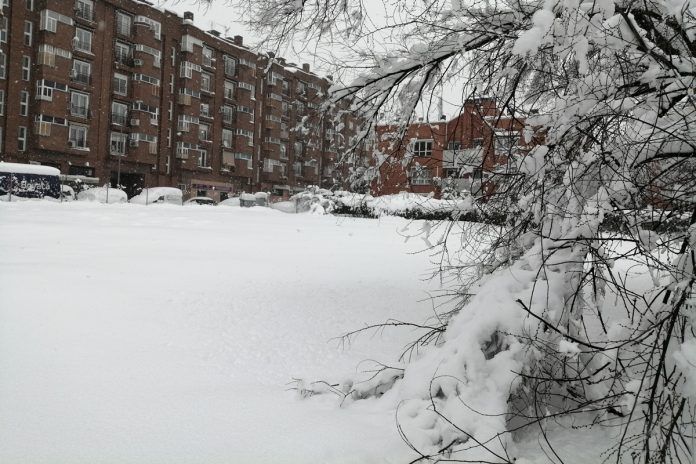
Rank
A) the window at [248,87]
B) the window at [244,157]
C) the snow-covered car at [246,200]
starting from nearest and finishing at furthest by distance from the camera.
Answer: the snow-covered car at [246,200], the window at [248,87], the window at [244,157]

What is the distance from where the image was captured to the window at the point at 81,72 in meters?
38.6

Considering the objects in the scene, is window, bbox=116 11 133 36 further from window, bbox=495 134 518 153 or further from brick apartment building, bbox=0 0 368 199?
window, bbox=495 134 518 153

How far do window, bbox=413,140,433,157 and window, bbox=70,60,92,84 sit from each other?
39.5 meters

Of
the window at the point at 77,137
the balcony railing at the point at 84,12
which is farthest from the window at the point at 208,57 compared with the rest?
the window at the point at 77,137

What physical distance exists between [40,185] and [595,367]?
102ft

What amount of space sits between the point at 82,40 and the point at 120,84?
4194 millimetres

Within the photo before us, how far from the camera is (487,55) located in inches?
181

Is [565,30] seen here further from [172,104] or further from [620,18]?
[172,104]

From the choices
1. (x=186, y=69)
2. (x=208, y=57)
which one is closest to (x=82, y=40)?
(x=186, y=69)

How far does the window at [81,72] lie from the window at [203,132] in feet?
38.0

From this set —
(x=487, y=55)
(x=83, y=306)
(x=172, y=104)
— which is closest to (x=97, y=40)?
(x=172, y=104)

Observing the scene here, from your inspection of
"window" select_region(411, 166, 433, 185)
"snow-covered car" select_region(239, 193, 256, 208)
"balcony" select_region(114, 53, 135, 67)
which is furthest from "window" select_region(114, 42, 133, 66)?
"window" select_region(411, 166, 433, 185)

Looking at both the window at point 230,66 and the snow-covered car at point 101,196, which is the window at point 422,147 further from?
the window at point 230,66

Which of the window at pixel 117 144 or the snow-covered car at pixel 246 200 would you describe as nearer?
the window at pixel 117 144
